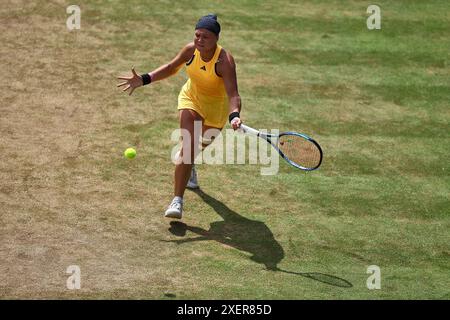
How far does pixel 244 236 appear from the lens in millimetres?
11023

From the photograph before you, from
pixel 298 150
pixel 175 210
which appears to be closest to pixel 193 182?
pixel 175 210

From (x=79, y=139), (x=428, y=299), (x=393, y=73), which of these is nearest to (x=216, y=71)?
(x=79, y=139)

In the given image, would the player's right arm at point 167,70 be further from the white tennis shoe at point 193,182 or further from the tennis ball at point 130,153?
the white tennis shoe at point 193,182

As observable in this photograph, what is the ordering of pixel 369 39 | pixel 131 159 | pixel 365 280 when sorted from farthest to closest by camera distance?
pixel 369 39 → pixel 131 159 → pixel 365 280

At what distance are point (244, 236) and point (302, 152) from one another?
1322 mm

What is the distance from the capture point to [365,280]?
33.3 ft

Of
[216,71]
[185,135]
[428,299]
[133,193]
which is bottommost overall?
[428,299]

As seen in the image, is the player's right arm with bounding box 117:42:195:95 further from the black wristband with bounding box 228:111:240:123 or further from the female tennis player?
the black wristband with bounding box 228:111:240:123

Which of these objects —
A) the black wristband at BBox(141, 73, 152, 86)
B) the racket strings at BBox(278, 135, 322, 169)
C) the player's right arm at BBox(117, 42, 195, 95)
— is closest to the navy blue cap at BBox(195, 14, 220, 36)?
the player's right arm at BBox(117, 42, 195, 95)

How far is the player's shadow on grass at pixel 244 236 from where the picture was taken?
10.5 m

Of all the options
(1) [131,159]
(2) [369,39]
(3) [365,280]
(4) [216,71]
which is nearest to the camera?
(3) [365,280]

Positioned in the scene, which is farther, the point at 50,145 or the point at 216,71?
the point at 50,145
